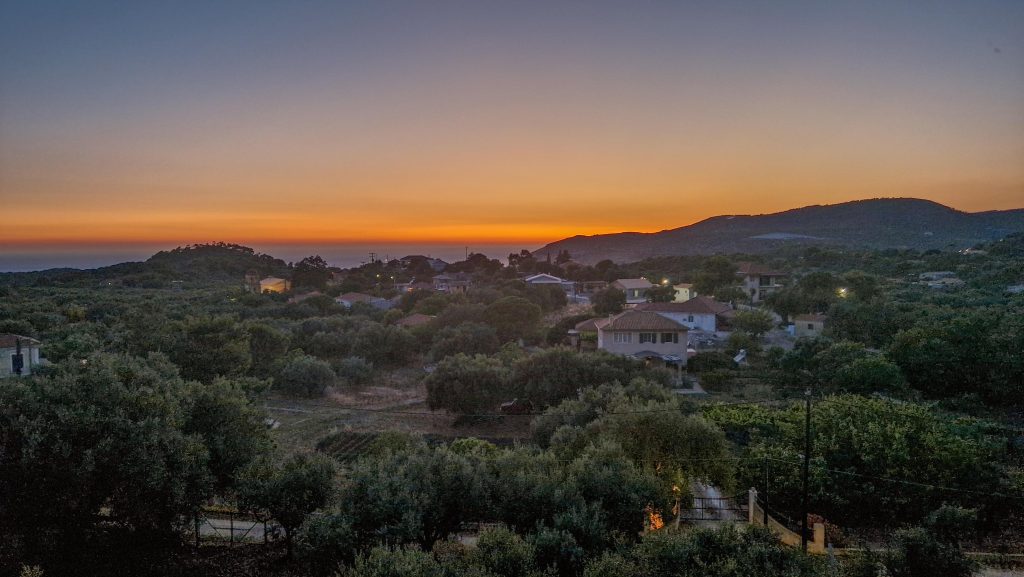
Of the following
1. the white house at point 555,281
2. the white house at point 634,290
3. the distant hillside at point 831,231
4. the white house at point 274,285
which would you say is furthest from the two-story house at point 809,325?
the distant hillside at point 831,231

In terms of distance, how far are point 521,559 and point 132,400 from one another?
301 inches

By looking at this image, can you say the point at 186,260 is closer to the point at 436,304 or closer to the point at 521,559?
the point at 436,304

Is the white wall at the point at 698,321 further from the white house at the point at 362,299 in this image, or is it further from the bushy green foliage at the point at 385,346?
the white house at the point at 362,299

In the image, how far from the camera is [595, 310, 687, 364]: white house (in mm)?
31000

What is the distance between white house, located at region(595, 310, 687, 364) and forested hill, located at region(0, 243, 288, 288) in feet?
240

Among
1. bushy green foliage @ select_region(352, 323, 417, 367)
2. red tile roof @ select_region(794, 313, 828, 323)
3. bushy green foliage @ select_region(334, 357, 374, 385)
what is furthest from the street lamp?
red tile roof @ select_region(794, 313, 828, 323)

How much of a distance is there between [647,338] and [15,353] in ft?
95.4

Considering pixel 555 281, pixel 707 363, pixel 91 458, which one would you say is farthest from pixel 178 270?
pixel 91 458

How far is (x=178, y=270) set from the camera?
4067 inches

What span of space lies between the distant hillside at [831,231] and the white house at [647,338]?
3440 inches

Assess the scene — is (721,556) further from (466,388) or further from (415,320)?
(415,320)

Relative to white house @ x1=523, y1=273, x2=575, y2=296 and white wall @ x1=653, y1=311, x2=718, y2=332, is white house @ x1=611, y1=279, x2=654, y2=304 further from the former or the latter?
white wall @ x1=653, y1=311, x2=718, y2=332

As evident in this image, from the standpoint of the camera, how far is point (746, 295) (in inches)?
2094

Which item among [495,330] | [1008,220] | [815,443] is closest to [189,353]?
[495,330]
